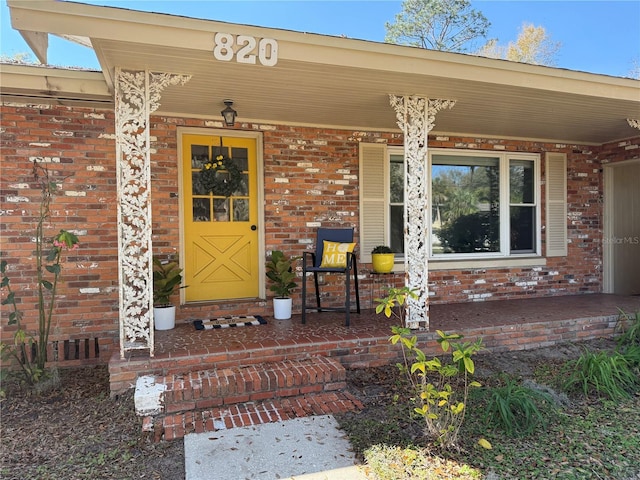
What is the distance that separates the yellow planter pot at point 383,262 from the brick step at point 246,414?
201cm

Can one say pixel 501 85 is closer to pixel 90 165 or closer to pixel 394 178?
pixel 394 178

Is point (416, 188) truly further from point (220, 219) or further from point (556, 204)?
point (556, 204)

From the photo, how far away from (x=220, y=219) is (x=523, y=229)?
4.19 metres

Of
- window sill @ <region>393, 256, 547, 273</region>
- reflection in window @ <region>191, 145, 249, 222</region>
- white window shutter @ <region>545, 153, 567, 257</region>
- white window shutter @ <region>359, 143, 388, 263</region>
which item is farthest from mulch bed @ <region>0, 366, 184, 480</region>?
white window shutter @ <region>545, 153, 567, 257</region>

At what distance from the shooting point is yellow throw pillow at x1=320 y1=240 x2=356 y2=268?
461 cm

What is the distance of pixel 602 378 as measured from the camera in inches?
127

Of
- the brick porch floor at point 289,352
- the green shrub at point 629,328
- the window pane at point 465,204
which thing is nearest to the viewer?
Answer: the brick porch floor at point 289,352

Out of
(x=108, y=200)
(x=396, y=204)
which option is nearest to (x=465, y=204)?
(x=396, y=204)

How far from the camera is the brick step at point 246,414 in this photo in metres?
2.67

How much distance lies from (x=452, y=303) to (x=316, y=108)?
300 centimetres

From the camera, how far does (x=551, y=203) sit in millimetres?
6137

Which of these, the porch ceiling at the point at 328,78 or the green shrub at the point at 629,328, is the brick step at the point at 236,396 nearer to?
the porch ceiling at the point at 328,78

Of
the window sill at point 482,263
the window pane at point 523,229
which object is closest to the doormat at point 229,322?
the window sill at point 482,263

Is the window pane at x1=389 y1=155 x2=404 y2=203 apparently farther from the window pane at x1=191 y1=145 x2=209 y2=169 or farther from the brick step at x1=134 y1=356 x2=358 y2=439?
the brick step at x1=134 y1=356 x2=358 y2=439
